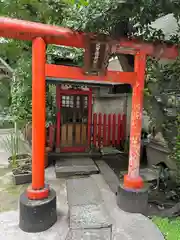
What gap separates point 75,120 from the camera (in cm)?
649

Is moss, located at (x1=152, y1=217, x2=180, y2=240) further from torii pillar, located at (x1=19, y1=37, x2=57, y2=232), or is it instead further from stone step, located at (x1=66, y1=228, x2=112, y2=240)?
torii pillar, located at (x1=19, y1=37, x2=57, y2=232)

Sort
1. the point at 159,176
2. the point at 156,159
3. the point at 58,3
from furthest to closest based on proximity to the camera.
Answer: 1. the point at 156,159
2. the point at 159,176
3. the point at 58,3

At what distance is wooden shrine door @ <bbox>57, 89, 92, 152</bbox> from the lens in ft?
20.7

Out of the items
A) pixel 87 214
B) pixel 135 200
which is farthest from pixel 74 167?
pixel 135 200

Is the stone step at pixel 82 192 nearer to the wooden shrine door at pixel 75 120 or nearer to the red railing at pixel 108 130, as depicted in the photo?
the wooden shrine door at pixel 75 120

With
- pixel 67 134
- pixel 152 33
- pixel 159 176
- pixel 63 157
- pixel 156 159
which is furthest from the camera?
pixel 67 134

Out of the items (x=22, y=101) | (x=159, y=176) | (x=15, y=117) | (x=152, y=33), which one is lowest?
(x=159, y=176)

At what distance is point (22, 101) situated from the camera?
5.43 m

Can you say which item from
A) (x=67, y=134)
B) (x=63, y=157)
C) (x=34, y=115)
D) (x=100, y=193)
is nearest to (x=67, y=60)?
(x=67, y=134)

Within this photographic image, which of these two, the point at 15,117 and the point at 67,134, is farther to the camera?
the point at 67,134

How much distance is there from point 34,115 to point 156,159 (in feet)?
11.8

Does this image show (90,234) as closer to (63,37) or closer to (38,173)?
(38,173)

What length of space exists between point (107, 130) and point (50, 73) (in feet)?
14.4

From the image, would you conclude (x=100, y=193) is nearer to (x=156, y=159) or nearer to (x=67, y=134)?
(x=156, y=159)
